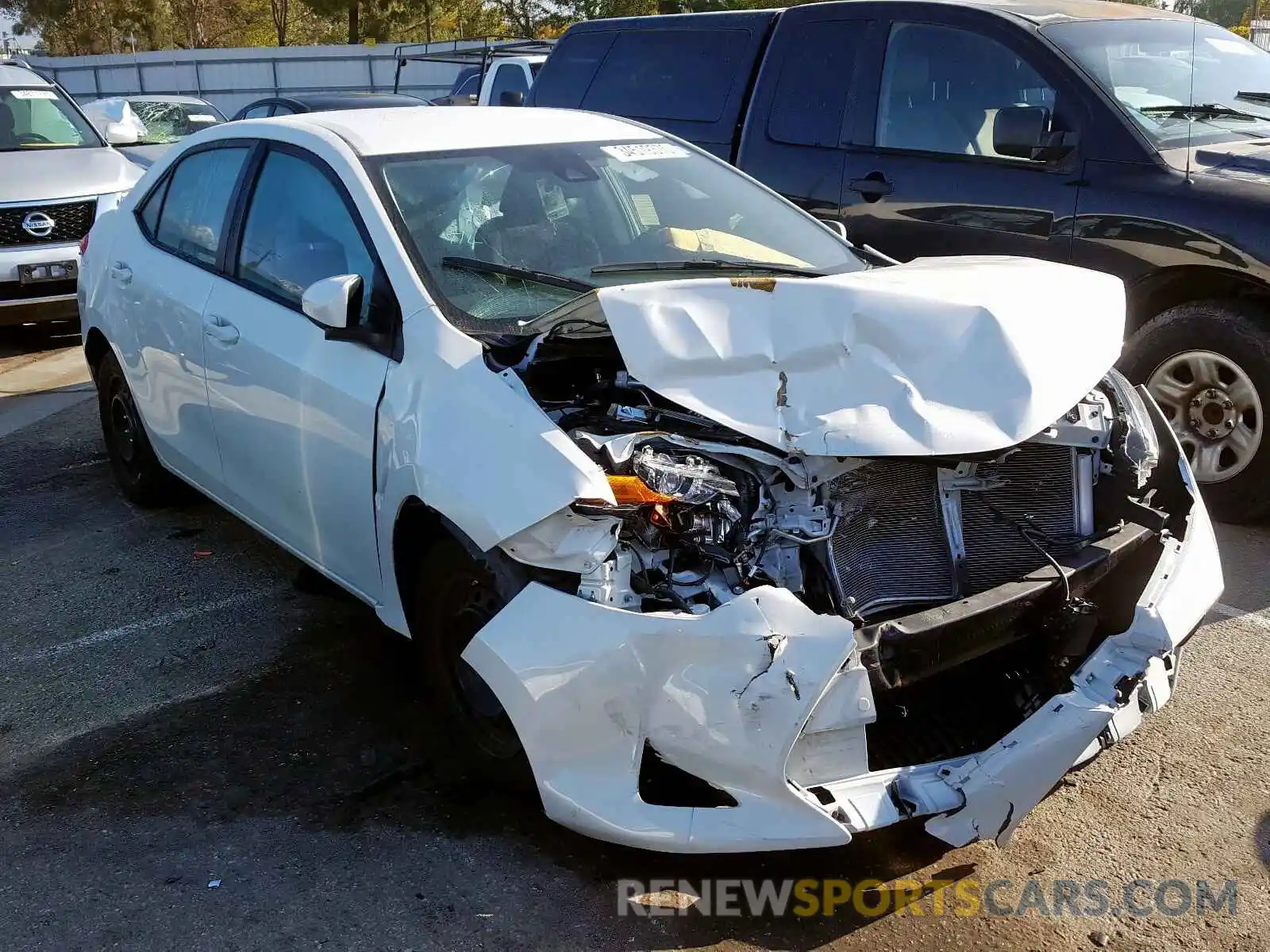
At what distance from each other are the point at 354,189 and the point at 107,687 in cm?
188

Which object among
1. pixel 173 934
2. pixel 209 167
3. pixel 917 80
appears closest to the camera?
pixel 173 934

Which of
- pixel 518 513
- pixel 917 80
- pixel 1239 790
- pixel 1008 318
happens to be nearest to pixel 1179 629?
pixel 1239 790

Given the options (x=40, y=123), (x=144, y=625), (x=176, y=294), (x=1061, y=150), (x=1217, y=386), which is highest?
(x=40, y=123)

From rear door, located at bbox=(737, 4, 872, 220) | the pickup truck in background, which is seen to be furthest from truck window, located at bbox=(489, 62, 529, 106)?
rear door, located at bbox=(737, 4, 872, 220)

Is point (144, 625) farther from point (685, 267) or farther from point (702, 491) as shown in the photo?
point (702, 491)

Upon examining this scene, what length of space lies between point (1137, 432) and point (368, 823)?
7.97 ft

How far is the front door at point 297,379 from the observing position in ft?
11.9

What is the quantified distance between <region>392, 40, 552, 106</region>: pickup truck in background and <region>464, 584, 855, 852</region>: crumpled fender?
24.8 feet

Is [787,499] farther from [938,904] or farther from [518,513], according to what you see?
[938,904]

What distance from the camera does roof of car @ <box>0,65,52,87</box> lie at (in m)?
10.2

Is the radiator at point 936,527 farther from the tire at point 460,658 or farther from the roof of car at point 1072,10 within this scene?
the roof of car at point 1072,10

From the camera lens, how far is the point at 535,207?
4.07 metres

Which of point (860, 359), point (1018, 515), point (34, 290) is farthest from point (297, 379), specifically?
point (34, 290)

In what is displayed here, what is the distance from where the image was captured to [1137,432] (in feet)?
11.4
